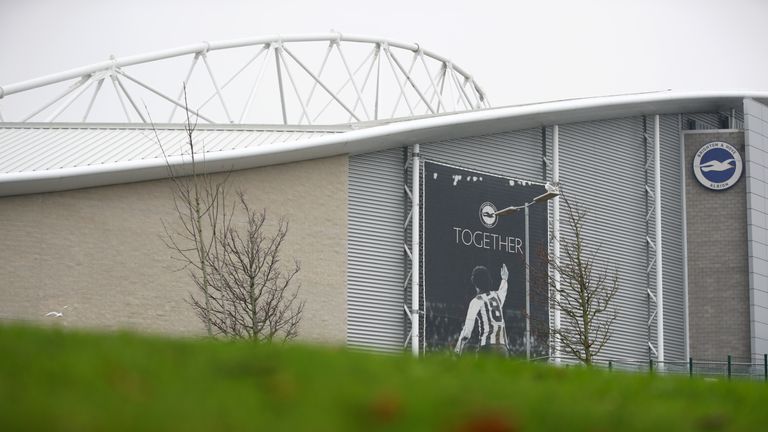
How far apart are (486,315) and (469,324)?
717 millimetres

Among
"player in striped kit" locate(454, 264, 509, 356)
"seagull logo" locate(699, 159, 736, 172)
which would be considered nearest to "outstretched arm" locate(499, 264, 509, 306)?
"player in striped kit" locate(454, 264, 509, 356)

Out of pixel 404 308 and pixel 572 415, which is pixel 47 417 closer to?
pixel 572 415

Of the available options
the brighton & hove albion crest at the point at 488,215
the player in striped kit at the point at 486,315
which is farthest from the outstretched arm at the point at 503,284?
the brighton & hove albion crest at the point at 488,215

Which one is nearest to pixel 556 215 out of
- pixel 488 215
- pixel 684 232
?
pixel 488 215

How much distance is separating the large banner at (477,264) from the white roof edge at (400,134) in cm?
167

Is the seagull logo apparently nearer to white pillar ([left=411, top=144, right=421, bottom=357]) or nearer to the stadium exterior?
the stadium exterior

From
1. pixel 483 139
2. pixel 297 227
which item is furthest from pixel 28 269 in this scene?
pixel 483 139

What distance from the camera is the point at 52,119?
1608 inches

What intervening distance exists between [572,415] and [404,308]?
96.7ft

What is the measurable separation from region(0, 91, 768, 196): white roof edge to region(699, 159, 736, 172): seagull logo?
2146 millimetres

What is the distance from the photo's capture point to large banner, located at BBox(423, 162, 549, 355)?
37.2 meters

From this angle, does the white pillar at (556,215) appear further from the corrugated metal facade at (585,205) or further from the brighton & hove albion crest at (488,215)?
the brighton & hove albion crest at (488,215)

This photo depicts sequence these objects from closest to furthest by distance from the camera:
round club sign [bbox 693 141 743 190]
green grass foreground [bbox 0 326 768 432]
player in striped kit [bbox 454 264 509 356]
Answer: green grass foreground [bbox 0 326 768 432]
player in striped kit [bbox 454 264 509 356]
round club sign [bbox 693 141 743 190]

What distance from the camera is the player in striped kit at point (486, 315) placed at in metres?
37.3
